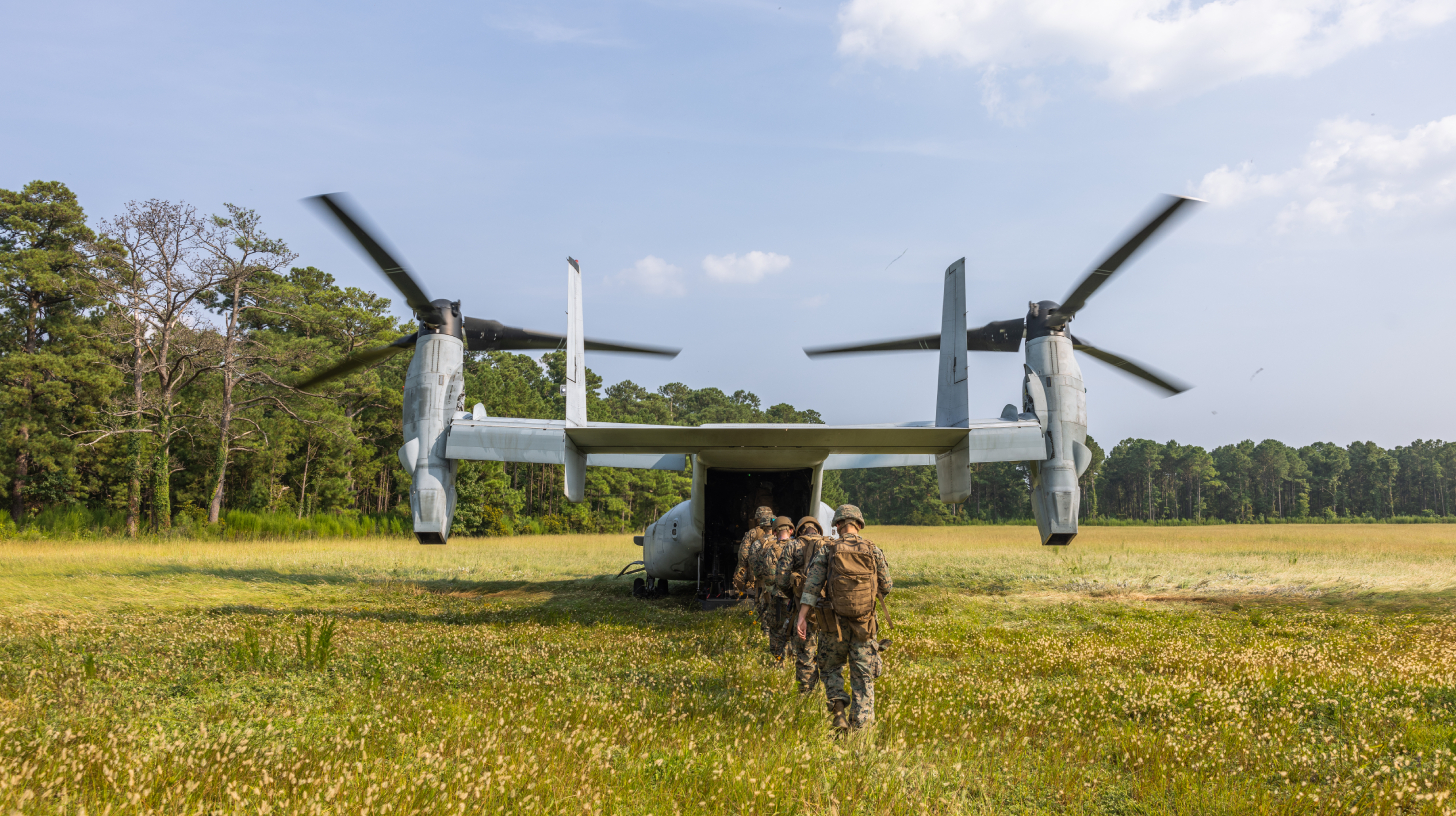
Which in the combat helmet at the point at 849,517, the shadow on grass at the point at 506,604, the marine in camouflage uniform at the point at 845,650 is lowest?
A: the shadow on grass at the point at 506,604

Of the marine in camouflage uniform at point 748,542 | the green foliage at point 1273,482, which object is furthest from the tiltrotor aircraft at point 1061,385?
the green foliage at point 1273,482

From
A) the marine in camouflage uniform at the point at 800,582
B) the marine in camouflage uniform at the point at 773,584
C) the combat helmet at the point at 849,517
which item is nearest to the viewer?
the combat helmet at the point at 849,517

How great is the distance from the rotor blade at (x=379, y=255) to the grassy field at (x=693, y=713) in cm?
529

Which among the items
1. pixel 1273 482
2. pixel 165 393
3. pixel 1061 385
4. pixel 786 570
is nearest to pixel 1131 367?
pixel 1061 385

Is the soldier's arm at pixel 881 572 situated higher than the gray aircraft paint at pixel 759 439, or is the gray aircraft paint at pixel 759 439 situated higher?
the gray aircraft paint at pixel 759 439

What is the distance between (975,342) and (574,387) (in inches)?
333

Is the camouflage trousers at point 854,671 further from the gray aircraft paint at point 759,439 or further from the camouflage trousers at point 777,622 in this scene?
the gray aircraft paint at point 759,439

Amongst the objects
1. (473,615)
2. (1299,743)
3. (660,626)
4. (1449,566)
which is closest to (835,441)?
(660,626)

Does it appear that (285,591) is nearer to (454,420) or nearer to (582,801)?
(454,420)

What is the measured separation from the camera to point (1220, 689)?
270 inches

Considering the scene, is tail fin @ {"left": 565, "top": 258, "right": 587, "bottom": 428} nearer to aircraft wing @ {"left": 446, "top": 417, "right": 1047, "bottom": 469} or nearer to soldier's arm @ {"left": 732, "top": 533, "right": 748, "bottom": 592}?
aircraft wing @ {"left": 446, "top": 417, "right": 1047, "bottom": 469}

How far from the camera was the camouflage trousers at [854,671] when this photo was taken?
580 cm

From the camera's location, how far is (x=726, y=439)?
34.6 ft

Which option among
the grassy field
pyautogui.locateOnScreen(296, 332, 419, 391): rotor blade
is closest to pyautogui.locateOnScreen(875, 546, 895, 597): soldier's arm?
the grassy field
